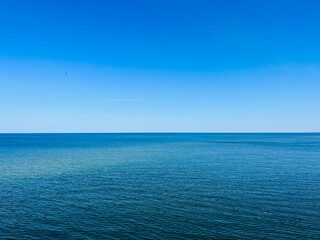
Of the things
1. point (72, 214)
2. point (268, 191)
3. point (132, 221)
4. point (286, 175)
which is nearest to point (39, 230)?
point (72, 214)

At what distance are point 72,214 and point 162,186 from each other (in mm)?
16885

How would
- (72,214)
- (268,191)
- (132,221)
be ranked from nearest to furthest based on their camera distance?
(132,221) → (72,214) → (268,191)

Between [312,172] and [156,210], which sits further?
[312,172]

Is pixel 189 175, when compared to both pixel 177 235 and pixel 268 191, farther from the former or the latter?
pixel 177 235

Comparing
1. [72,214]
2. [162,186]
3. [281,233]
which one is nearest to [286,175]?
[162,186]

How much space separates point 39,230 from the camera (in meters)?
26.8

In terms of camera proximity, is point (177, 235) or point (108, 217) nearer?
point (177, 235)

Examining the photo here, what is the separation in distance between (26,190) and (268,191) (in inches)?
1369

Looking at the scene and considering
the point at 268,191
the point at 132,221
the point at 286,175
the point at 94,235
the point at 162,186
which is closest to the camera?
the point at 94,235

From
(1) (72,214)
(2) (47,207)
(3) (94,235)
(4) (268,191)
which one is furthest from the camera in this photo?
(4) (268,191)

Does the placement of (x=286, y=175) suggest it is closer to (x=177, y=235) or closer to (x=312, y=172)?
(x=312, y=172)

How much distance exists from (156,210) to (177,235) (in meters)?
7.12

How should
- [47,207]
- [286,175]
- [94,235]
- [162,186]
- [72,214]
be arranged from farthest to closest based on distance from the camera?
[286,175], [162,186], [47,207], [72,214], [94,235]

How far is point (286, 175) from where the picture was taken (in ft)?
176
